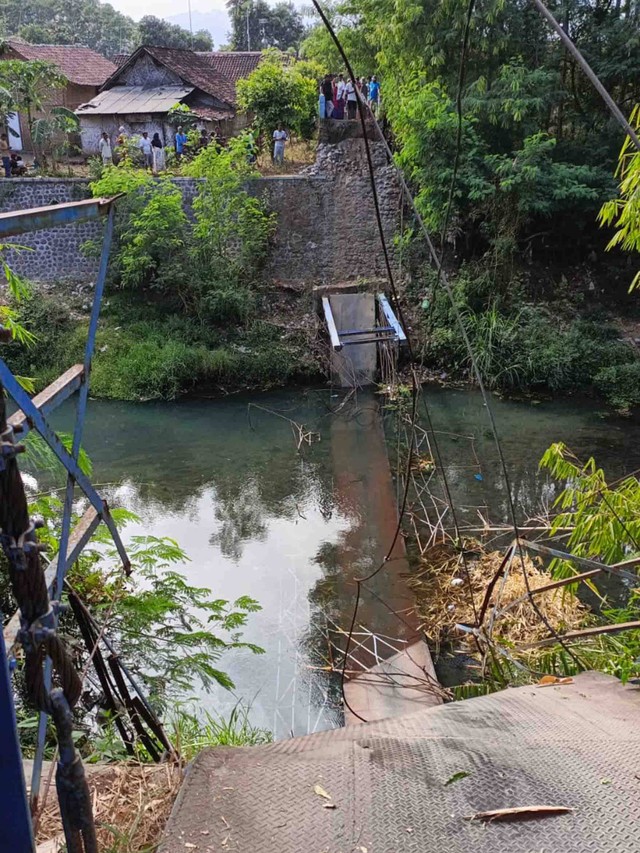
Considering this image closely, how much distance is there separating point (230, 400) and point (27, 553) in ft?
31.4

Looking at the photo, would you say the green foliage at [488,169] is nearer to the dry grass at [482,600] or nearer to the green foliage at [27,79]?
the dry grass at [482,600]

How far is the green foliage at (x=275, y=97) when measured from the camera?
13477 millimetres

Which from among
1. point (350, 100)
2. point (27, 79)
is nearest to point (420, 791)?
point (350, 100)

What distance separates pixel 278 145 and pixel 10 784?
1393 centimetres

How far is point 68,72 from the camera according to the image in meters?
18.2

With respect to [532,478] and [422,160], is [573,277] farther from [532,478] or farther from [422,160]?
[532,478]

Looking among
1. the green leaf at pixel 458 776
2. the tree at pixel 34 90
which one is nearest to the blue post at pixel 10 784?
the green leaf at pixel 458 776

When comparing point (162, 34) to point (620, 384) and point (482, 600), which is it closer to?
point (620, 384)

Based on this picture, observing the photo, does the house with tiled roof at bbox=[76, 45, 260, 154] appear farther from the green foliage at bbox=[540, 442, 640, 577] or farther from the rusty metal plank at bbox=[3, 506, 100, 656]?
the rusty metal plank at bbox=[3, 506, 100, 656]

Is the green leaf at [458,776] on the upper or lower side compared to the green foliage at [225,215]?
lower

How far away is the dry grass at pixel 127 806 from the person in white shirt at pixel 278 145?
13.3m

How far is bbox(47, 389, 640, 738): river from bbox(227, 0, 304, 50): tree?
953 inches

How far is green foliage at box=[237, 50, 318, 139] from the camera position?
44.2ft

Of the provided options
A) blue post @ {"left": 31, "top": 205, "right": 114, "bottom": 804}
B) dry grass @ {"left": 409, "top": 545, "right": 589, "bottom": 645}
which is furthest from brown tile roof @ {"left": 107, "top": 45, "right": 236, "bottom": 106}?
blue post @ {"left": 31, "top": 205, "right": 114, "bottom": 804}
